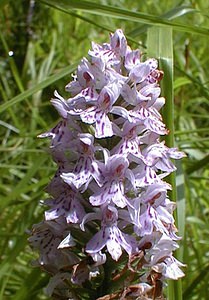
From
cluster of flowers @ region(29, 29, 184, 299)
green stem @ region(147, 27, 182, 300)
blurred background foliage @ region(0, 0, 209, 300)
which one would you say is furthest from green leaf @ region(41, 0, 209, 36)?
blurred background foliage @ region(0, 0, 209, 300)

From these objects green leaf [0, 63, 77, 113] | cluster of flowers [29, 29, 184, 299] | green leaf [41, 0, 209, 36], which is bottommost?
cluster of flowers [29, 29, 184, 299]

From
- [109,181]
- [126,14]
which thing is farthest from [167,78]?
[109,181]

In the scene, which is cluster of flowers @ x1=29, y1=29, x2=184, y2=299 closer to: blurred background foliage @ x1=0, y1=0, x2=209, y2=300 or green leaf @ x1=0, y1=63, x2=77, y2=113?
green leaf @ x1=0, y1=63, x2=77, y2=113

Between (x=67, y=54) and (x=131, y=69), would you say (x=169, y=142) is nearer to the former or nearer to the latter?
(x=131, y=69)

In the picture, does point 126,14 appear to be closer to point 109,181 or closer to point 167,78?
point 167,78

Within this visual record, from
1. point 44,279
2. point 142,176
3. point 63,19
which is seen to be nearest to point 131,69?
point 142,176

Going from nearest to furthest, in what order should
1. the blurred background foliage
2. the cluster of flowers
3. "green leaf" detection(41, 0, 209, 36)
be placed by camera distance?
the cluster of flowers → "green leaf" detection(41, 0, 209, 36) → the blurred background foliage

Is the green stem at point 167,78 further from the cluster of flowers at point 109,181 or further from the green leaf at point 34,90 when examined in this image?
the green leaf at point 34,90

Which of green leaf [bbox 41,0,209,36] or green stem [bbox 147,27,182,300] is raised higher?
green leaf [bbox 41,0,209,36]
